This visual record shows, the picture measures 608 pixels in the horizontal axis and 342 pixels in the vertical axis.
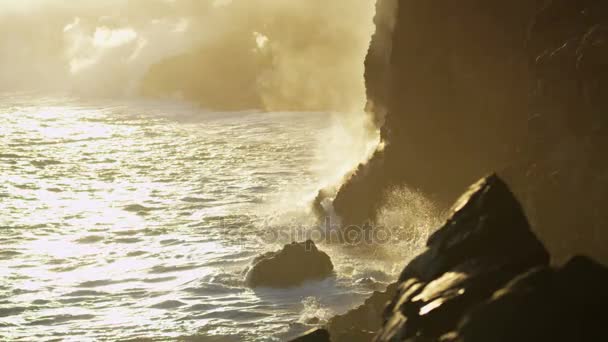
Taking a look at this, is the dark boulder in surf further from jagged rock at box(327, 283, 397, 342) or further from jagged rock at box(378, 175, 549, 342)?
jagged rock at box(327, 283, 397, 342)

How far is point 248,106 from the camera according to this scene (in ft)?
289

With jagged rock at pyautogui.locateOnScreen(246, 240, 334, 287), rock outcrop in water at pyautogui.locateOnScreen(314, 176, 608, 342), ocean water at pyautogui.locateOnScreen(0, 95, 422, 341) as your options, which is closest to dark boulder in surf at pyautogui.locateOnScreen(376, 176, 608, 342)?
rock outcrop in water at pyautogui.locateOnScreen(314, 176, 608, 342)

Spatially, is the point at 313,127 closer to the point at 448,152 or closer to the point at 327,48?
the point at 327,48

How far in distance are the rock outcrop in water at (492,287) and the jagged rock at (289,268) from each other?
48.4ft

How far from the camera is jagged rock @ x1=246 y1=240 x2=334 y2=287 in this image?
96.1 ft

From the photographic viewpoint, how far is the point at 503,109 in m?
A: 31.0

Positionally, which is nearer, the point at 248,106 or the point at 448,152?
the point at 448,152

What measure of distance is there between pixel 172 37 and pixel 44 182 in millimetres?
60645

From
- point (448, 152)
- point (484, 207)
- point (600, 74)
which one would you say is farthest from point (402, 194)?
point (484, 207)

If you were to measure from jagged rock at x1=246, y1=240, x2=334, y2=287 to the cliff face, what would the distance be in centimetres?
564

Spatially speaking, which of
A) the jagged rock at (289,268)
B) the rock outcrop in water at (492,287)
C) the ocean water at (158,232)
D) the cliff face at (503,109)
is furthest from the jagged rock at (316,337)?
the jagged rock at (289,268)

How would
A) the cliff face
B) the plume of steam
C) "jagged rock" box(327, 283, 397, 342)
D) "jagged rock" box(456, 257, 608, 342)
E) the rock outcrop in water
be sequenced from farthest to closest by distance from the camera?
the plume of steam, the cliff face, "jagged rock" box(327, 283, 397, 342), the rock outcrop in water, "jagged rock" box(456, 257, 608, 342)

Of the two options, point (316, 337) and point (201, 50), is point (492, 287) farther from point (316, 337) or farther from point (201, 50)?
point (201, 50)

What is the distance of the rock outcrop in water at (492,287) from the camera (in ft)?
37.2
